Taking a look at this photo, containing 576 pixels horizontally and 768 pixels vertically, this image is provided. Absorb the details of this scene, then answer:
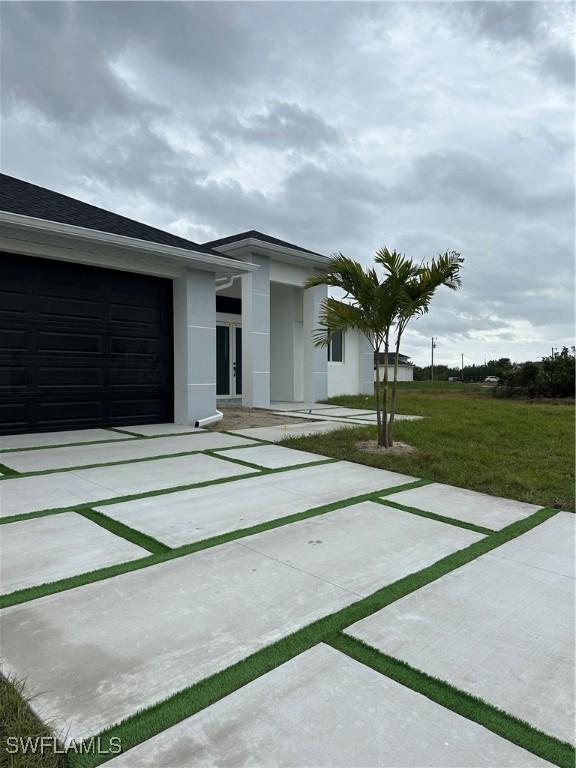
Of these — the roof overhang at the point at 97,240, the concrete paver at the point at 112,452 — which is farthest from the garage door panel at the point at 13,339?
the concrete paver at the point at 112,452

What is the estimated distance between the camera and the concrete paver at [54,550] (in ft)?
8.66

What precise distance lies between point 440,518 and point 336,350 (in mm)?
12521

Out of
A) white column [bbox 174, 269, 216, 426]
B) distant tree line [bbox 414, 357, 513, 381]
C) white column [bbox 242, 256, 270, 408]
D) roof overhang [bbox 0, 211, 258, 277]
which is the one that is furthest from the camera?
distant tree line [bbox 414, 357, 513, 381]

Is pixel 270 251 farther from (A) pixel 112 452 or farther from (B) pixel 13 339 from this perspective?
(A) pixel 112 452

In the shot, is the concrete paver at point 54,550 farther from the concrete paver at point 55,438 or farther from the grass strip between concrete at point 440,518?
the concrete paver at point 55,438

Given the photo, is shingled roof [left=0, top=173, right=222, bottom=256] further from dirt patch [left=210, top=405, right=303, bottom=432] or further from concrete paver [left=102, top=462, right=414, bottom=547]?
concrete paver [left=102, top=462, right=414, bottom=547]

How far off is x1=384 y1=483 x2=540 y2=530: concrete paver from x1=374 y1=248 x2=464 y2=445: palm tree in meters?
2.03

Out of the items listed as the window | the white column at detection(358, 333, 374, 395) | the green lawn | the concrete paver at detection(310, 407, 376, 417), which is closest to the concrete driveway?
the green lawn

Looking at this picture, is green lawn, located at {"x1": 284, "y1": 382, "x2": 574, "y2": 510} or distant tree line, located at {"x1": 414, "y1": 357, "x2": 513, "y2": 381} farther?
distant tree line, located at {"x1": 414, "y1": 357, "x2": 513, "y2": 381}

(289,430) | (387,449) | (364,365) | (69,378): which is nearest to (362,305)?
(387,449)

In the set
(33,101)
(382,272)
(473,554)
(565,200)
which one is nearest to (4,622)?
(473,554)

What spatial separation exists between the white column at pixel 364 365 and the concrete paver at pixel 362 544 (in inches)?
521

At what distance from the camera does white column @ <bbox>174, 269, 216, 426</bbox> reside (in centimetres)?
880

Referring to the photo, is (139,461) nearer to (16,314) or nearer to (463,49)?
(16,314)
